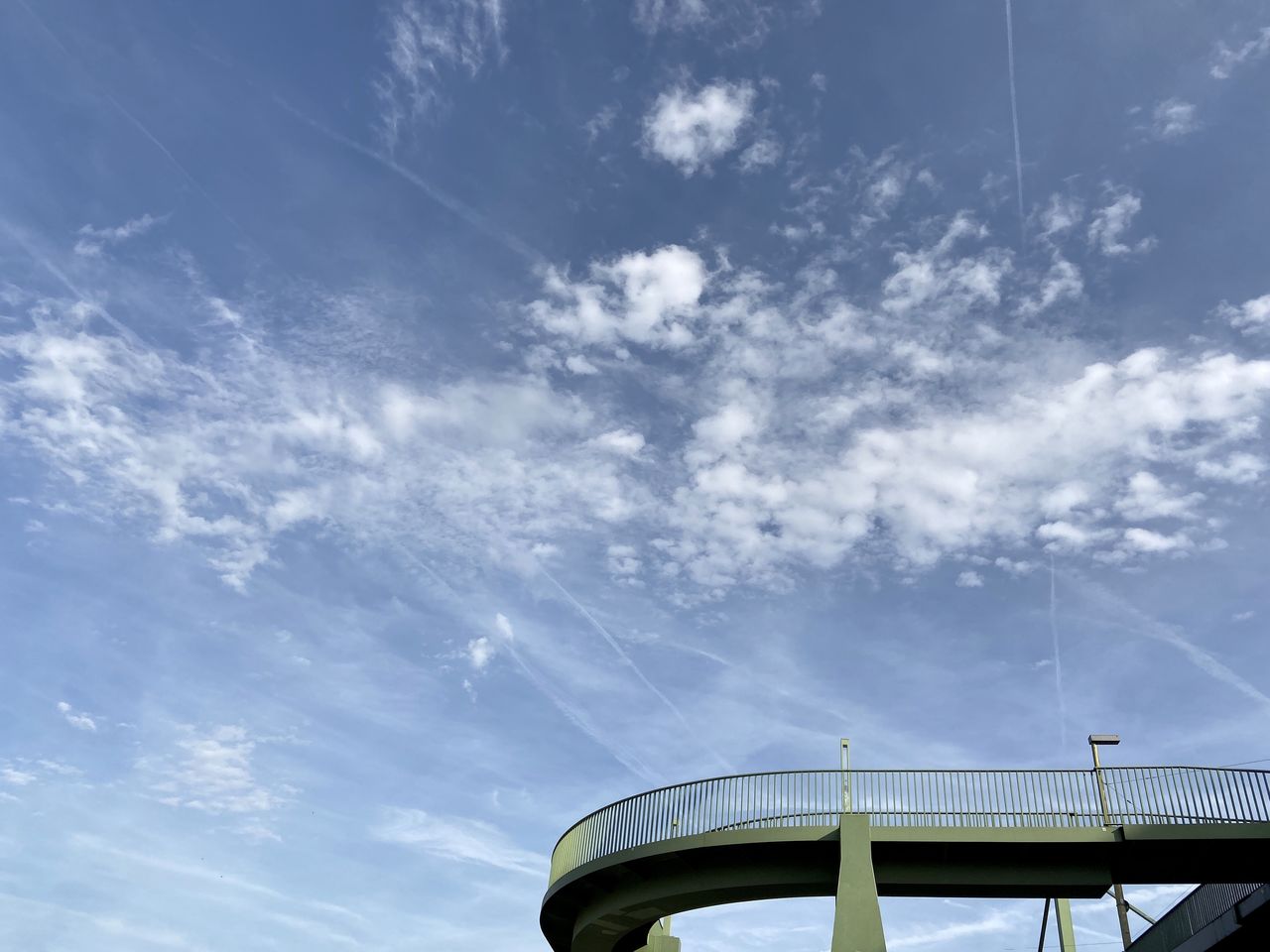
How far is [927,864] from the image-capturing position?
23.8 m

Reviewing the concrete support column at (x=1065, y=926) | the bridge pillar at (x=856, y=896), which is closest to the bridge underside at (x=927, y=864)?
the bridge pillar at (x=856, y=896)

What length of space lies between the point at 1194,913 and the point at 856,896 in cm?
846

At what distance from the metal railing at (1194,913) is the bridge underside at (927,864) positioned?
1.75 feet

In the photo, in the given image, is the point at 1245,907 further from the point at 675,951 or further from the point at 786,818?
the point at 675,951

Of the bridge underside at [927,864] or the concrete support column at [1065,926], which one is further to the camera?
the concrete support column at [1065,926]

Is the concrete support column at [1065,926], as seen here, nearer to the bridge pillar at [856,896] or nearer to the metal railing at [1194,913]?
the metal railing at [1194,913]

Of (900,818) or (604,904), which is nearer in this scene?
(900,818)

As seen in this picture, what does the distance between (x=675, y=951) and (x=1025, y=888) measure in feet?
45.4

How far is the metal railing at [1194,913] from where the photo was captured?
68.6 feet

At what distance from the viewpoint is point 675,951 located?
32.8 m

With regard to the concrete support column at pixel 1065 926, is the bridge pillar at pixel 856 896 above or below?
below

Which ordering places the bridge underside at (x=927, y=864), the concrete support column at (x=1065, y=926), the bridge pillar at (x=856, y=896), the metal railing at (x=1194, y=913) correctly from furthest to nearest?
the concrete support column at (x=1065, y=926)
the bridge underside at (x=927, y=864)
the bridge pillar at (x=856, y=896)
the metal railing at (x=1194, y=913)

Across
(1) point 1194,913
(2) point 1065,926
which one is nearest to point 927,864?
(1) point 1194,913

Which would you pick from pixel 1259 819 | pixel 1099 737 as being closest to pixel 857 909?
pixel 1259 819
